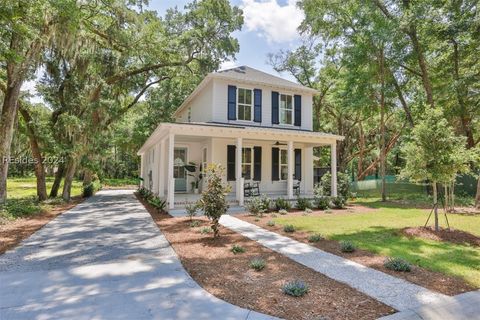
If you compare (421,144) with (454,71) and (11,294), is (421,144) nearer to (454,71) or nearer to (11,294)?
(11,294)

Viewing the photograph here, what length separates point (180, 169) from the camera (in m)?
16.2

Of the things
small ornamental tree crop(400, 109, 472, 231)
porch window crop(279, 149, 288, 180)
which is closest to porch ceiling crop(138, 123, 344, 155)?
porch window crop(279, 149, 288, 180)

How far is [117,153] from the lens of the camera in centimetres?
4209

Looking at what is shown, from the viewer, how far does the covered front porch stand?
12836mm

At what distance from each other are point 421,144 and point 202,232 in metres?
6.09

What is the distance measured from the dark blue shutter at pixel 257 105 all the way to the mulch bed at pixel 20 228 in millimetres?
9398

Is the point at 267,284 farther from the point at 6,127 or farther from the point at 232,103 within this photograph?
the point at 6,127

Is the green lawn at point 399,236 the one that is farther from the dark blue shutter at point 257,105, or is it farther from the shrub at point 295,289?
the dark blue shutter at point 257,105

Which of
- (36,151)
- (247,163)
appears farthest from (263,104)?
(36,151)

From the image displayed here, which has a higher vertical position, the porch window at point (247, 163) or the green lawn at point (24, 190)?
the porch window at point (247, 163)

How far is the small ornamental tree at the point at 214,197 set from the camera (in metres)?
6.99

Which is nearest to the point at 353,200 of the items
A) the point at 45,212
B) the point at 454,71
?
the point at 454,71

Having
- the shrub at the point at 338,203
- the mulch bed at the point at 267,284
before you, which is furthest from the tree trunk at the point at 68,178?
the shrub at the point at 338,203

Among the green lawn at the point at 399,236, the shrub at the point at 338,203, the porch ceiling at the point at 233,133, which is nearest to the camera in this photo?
the green lawn at the point at 399,236
